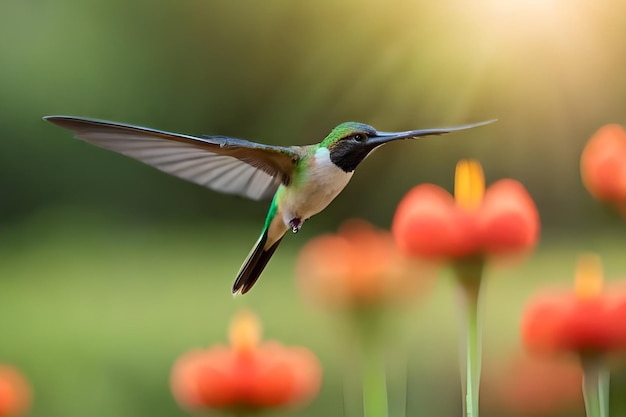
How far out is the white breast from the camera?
0.32 meters

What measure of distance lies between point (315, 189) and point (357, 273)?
1.30 ft

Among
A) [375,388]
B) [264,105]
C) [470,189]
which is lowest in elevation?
[375,388]

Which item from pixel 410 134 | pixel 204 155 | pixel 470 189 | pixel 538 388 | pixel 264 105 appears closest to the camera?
pixel 410 134

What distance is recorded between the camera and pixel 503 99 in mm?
2199

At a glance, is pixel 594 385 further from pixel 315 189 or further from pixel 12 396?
pixel 12 396

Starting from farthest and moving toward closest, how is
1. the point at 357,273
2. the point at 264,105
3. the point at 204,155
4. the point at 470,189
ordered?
the point at 264,105, the point at 357,273, the point at 470,189, the point at 204,155

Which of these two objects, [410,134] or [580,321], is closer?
[410,134]

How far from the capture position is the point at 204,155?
1.23ft

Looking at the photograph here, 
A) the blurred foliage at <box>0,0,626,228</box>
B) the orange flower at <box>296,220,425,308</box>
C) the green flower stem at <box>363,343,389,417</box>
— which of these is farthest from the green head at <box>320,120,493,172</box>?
the blurred foliage at <box>0,0,626,228</box>

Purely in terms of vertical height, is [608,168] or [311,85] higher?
[311,85]

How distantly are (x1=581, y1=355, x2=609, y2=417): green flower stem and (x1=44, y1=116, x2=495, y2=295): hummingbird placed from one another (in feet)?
0.58

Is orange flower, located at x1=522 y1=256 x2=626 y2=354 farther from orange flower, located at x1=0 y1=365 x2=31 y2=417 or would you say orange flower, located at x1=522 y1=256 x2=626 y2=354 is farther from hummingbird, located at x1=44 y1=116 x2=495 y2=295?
orange flower, located at x1=0 y1=365 x2=31 y2=417

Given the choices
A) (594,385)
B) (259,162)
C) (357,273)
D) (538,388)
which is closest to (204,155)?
(259,162)

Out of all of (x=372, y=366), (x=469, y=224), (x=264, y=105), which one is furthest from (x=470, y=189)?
(x=264, y=105)
